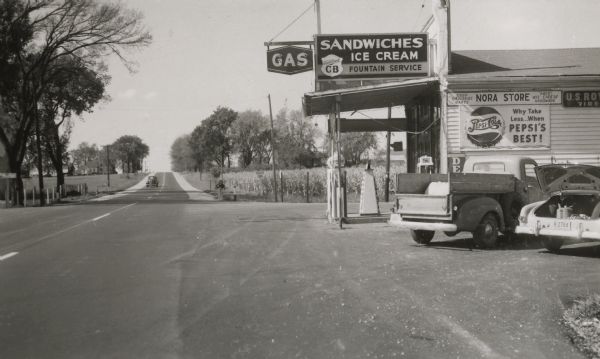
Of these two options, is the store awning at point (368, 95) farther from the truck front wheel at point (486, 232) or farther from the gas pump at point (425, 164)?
the truck front wheel at point (486, 232)

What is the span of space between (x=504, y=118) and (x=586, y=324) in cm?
1300

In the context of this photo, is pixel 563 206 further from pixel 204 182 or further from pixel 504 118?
pixel 204 182

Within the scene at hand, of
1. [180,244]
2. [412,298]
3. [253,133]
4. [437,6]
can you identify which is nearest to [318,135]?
[253,133]

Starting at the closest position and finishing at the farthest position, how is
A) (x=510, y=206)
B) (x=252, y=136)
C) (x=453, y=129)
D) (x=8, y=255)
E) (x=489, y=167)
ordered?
1. (x=8, y=255)
2. (x=510, y=206)
3. (x=489, y=167)
4. (x=453, y=129)
5. (x=252, y=136)

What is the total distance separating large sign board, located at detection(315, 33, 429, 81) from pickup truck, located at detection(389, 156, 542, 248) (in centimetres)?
658

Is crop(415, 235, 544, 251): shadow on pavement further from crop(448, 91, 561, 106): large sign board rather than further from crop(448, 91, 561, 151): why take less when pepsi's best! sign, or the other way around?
crop(448, 91, 561, 106): large sign board

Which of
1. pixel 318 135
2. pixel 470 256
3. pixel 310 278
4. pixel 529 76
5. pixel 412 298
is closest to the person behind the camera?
pixel 412 298

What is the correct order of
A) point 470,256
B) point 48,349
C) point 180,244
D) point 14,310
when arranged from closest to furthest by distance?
point 48,349
point 14,310
point 470,256
point 180,244

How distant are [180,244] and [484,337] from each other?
8.64 metres

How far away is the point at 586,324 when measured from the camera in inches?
229

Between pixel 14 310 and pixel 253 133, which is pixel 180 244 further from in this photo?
pixel 253 133

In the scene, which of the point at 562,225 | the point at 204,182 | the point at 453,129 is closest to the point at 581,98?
the point at 453,129

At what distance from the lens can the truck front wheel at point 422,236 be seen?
12.5 m

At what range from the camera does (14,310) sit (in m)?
6.81
